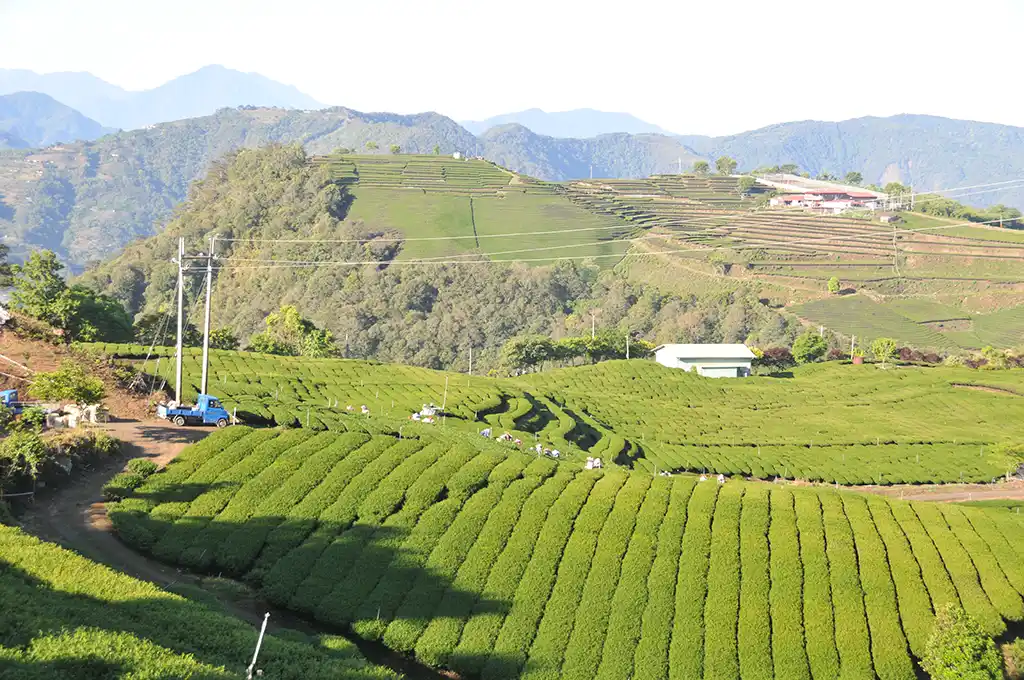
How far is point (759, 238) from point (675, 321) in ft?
111

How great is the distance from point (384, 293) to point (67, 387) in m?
91.4

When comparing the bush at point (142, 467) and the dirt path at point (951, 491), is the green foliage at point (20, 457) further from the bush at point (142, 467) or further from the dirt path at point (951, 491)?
the dirt path at point (951, 491)

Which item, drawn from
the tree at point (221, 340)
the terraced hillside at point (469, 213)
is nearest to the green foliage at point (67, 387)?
the tree at point (221, 340)

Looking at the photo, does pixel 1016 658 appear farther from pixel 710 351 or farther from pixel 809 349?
pixel 809 349

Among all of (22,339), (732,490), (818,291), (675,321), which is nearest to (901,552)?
(732,490)

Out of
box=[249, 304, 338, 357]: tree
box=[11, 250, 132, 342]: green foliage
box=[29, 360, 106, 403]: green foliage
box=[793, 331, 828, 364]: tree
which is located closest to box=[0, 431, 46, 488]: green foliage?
box=[29, 360, 106, 403]: green foliage

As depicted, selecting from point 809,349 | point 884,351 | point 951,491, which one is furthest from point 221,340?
point 884,351

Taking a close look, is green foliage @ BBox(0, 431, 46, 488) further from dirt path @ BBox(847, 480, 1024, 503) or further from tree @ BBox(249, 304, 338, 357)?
tree @ BBox(249, 304, 338, 357)

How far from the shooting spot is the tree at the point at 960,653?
65.9 ft

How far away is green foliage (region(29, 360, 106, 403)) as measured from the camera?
25328 mm

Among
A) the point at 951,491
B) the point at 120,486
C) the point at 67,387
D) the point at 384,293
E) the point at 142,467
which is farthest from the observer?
the point at 384,293

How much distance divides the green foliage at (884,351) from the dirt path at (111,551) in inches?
3123

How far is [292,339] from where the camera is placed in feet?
254

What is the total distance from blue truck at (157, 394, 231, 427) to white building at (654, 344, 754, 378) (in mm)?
58551
